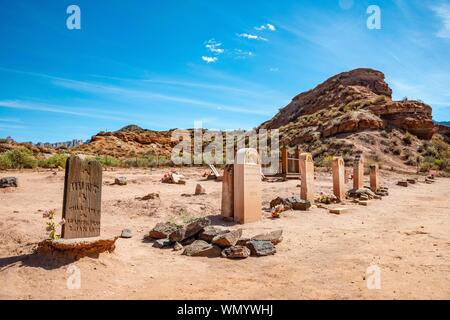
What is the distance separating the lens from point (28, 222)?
21.5ft

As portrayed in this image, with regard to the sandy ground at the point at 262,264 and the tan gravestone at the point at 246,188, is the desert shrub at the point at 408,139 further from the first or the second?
the tan gravestone at the point at 246,188

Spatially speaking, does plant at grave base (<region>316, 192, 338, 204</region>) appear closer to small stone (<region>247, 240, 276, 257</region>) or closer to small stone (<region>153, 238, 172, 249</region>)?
small stone (<region>247, 240, 276, 257</region>)

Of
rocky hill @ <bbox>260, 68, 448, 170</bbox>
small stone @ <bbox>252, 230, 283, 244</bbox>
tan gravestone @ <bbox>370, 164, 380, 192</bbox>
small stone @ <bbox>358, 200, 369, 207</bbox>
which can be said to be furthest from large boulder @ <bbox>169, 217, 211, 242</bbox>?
rocky hill @ <bbox>260, 68, 448, 170</bbox>

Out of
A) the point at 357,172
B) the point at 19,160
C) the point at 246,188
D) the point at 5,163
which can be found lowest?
the point at 246,188

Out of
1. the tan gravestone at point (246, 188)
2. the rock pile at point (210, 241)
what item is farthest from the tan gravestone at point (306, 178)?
the rock pile at point (210, 241)

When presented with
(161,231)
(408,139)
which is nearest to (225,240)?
(161,231)

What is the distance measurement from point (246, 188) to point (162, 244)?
2.80m

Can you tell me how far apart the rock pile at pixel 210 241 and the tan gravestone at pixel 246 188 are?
171 cm

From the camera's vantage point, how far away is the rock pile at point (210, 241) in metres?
5.41

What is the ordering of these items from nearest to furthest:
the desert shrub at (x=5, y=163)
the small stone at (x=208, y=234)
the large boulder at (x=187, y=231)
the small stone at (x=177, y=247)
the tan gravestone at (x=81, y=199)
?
the tan gravestone at (x=81, y=199) → the small stone at (x=177, y=247) → the small stone at (x=208, y=234) → the large boulder at (x=187, y=231) → the desert shrub at (x=5, y=163)

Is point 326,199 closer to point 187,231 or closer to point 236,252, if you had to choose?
point 187,231

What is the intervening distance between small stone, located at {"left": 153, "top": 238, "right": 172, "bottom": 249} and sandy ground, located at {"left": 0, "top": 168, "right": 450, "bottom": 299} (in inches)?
6.2

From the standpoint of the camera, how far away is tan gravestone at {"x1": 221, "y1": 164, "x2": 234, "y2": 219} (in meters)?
8.32

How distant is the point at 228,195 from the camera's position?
329 inches
